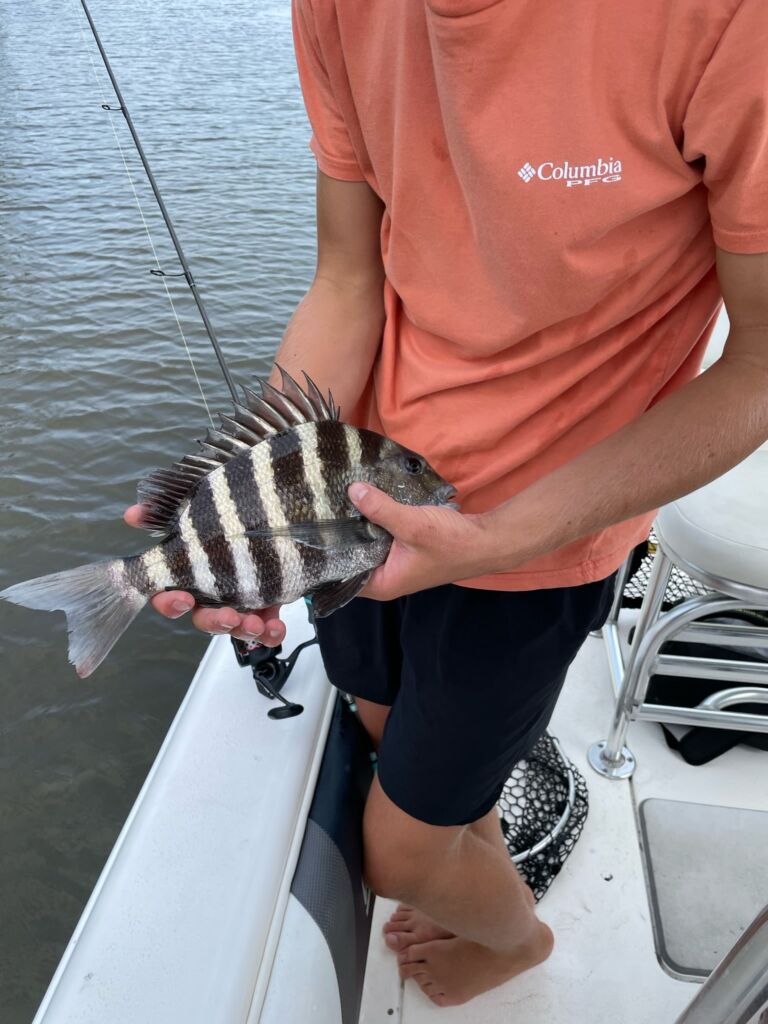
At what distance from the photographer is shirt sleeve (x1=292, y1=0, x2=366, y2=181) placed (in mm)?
1232

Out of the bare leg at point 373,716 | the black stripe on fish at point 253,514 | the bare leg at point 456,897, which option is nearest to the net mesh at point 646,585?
the bare leg at point 373,716

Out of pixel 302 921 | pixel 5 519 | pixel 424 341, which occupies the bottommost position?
pixel 5 519

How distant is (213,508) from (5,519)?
3.71 m

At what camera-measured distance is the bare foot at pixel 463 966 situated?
1715mm

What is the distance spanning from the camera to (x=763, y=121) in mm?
866

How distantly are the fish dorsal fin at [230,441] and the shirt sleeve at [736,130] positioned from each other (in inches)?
25.1

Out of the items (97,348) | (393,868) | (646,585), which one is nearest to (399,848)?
(393,868)

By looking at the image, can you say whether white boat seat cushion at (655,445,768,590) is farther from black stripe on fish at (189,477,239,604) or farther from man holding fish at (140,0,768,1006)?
black stripe on fish at (189,477,239,604)

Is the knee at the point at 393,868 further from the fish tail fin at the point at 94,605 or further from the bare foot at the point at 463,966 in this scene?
the fish tail fin at the point at 94,605

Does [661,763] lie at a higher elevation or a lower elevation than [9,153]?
lower

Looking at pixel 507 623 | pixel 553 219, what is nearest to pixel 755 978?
pixel 507 623

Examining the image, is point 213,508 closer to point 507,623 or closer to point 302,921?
point 507,623

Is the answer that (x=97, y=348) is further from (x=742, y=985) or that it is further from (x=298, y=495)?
(x=742, y=985)

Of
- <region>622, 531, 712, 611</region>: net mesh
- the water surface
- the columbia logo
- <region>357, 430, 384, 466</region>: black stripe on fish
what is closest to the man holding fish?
the columbia logo
